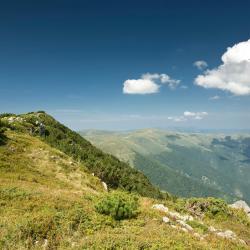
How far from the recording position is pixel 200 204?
1137 inches

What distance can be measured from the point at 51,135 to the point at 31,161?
3100 centimetres

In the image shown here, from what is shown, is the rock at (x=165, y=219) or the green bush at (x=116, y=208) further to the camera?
the rock at (x=165, y=219)

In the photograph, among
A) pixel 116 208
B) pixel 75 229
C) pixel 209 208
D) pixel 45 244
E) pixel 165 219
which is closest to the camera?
pixel 45 244

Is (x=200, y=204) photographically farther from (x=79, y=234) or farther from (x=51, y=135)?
(x=51, y=135)

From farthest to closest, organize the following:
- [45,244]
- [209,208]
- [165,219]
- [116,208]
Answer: [209,208] < [165,219] < [116,208] < [45,244]

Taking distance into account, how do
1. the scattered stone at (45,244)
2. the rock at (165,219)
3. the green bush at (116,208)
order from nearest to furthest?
the scattered stone at (45,244) → the green bush at (116,208) → the rock at (165,219)

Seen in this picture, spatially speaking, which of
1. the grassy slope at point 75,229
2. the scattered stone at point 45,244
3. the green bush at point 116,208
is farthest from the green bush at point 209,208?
the scattered stone at point 45,244

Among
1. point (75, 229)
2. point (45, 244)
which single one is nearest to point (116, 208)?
point (75, 229)

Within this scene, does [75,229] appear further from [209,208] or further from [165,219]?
[209,208]

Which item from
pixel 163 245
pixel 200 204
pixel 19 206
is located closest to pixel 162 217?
pixel 163 245

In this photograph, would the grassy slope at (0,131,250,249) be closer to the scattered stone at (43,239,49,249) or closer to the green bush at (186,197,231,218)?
the scattered stone at (43,239,49,249)

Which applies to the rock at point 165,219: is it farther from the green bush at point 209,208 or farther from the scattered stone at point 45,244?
the green bush at point 209,208

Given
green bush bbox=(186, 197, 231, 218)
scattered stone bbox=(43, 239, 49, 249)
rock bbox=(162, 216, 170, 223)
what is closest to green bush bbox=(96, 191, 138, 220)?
rock bbox=(162, 216, 170, 223)

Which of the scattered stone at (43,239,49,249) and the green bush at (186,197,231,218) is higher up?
the scattered stone at (43,239,49,249)
